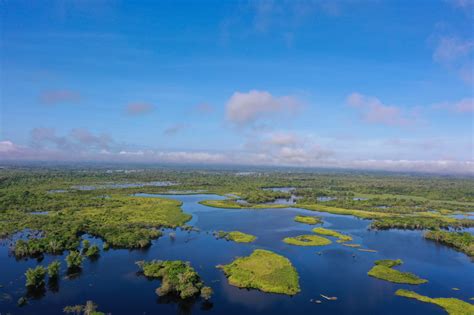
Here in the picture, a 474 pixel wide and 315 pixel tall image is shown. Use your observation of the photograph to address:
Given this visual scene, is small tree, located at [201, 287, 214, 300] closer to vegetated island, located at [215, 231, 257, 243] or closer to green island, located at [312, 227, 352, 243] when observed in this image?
vegetated island, located at [215, 231, 257, 243]

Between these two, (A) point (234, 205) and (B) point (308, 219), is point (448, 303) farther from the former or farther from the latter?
(A) point (234, 205)

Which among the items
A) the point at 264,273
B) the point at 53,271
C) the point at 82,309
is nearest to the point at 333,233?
the point at 264,273

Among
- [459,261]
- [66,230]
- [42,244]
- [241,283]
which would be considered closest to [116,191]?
[66,230]

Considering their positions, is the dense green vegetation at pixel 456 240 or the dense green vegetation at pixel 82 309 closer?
the dense green vegetation at pixel 82 309

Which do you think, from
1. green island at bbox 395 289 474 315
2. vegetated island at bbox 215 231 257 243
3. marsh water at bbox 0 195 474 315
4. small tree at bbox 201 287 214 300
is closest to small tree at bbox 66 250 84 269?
marsh water at bbox 0 195 474 315

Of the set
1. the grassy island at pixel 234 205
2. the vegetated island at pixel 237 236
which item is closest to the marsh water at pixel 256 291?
the vegetated island at pixel 237 236

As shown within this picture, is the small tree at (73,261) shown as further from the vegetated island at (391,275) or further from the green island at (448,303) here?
the green island at (448,303)

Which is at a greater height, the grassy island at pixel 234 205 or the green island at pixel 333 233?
the grassy island at pixel 234 205
